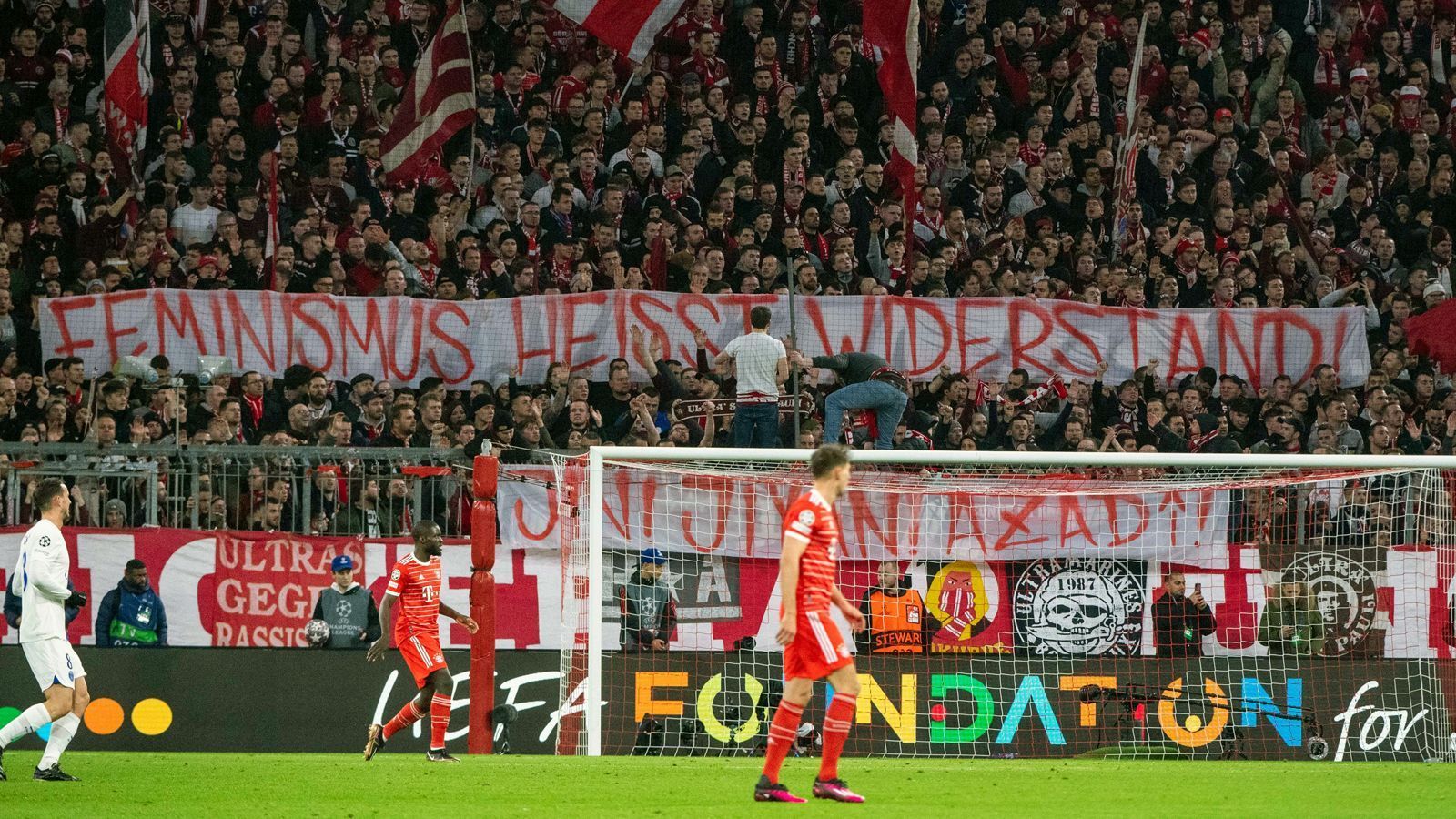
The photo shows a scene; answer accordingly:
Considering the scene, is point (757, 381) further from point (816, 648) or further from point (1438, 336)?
point (1438, 336)

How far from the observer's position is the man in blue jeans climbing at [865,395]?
14781mm

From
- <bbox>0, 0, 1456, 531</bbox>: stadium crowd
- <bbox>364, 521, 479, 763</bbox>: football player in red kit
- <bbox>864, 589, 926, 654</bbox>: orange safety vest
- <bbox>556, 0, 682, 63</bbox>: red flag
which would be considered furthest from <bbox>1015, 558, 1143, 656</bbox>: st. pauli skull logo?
<bbox>556, 0, 682, 63</bbox>: red flag

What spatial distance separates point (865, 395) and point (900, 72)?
5.37 m

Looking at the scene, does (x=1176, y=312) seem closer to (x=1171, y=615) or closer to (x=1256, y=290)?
(x=1256, y=290)

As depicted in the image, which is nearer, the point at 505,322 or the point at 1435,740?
the point at 1435,740

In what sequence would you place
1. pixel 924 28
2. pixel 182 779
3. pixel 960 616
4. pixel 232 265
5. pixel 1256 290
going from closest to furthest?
pixel 182 779
pixel 960 616
pixel 232 265
pixel 1256 290
pixel 924 28

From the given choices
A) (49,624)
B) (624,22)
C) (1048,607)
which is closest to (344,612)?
(49,624)

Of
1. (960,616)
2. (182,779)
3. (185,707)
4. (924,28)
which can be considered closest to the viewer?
(182,779)

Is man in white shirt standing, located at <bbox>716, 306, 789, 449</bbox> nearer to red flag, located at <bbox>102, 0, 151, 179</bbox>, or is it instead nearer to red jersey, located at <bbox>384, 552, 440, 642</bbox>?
red jersey, located at <bbox>384, 552, 440, 642</bbox>

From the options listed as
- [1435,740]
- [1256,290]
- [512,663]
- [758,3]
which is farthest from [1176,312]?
[512,663]

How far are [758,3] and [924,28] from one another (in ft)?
6.52

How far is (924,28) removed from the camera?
20.8 meters

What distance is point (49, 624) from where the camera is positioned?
10664mm

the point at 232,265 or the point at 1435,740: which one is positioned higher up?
the point at 232,265
